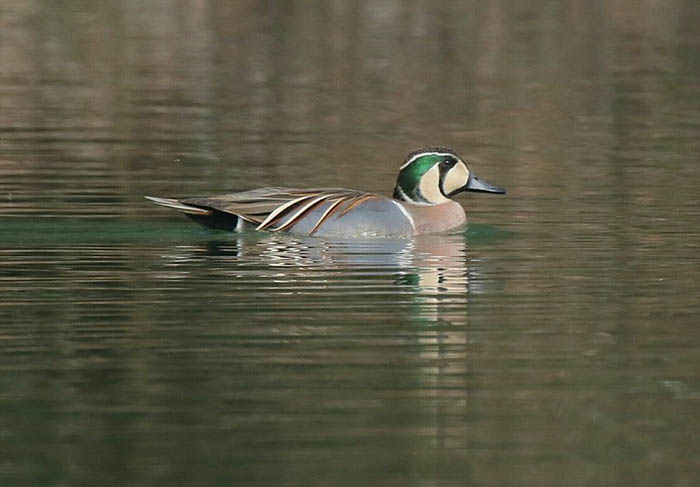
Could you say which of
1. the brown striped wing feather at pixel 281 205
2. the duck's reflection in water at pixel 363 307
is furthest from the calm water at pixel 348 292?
the brown striped wing feather at pixel 281 205

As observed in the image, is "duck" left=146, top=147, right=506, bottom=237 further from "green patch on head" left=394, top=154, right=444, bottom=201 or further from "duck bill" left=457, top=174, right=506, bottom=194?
"duck bill" left=457, top=174, right=506, bottom=194

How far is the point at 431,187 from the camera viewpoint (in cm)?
1518

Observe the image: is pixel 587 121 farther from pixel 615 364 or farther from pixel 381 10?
pixel 381 10

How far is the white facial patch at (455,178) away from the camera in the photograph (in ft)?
49.9

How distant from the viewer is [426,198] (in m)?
15.2

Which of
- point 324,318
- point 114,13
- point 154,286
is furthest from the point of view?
point 114,13

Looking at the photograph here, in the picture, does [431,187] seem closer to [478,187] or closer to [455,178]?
[455,178]

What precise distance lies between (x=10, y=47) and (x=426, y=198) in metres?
16.3

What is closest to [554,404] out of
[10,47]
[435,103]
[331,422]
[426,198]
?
[331,422]

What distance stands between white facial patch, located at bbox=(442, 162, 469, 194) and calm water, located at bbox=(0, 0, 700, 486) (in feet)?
1.36

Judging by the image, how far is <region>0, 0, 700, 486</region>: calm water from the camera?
8367 mm

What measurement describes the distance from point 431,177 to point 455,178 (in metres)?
0.18

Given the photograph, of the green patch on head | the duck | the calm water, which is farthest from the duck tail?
the green patch on head

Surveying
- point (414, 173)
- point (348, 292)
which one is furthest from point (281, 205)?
point (348, 292)
